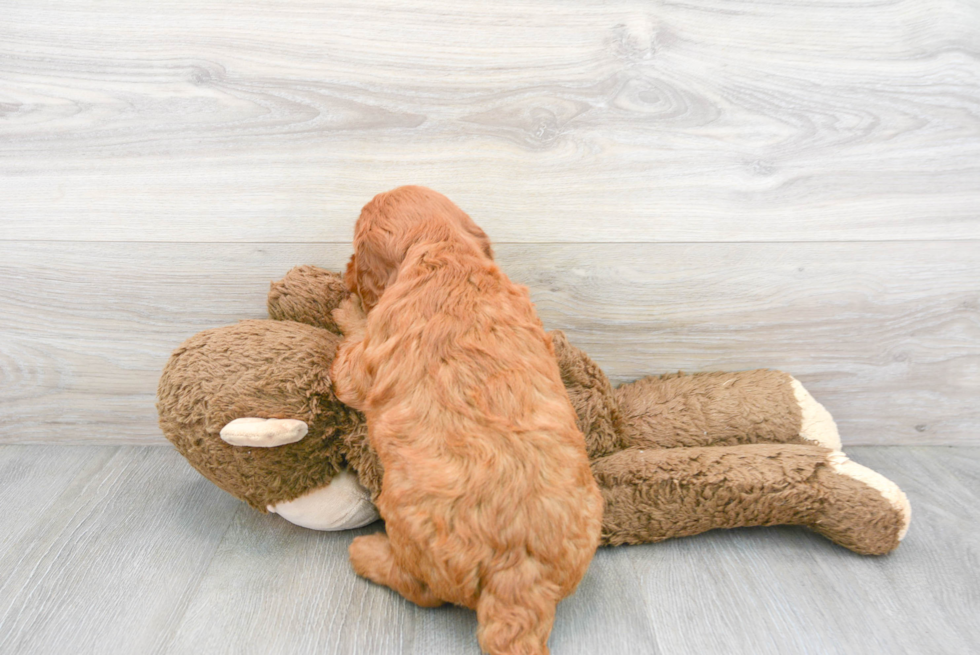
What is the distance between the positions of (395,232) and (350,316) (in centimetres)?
27

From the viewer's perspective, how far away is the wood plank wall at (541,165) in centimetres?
139

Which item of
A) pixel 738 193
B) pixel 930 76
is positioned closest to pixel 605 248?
pixel 738 193

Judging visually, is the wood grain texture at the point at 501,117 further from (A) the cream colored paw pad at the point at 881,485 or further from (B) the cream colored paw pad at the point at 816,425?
(A) the cream colored paw pad at the point at 881,485

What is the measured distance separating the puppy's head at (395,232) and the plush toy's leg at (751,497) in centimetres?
59

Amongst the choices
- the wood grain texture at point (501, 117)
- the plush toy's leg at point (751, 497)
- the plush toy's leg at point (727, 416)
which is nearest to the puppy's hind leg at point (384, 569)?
the plush toy's leg at point (751, 497)

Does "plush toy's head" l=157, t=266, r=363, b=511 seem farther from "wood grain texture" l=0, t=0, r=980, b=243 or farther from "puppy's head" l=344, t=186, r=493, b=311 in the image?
"wood grain texture" l=0, t=0, r=980, b=243

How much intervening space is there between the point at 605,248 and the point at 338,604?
0.97 meters

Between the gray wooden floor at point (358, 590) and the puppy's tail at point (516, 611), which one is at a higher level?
the puppy's tail at point (516, 611)

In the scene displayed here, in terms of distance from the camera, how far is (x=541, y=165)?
1.46 meters

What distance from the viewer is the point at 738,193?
58.6 inches

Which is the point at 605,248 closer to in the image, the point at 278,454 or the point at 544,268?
the point at 544,268

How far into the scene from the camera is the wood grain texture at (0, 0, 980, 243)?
138 centimetres

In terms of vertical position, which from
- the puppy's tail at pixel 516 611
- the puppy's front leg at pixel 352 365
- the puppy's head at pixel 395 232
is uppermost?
the puppy's head at pixel 395 232

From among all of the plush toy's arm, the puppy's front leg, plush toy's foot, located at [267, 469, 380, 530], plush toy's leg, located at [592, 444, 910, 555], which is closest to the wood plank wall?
the plush toy's arm
